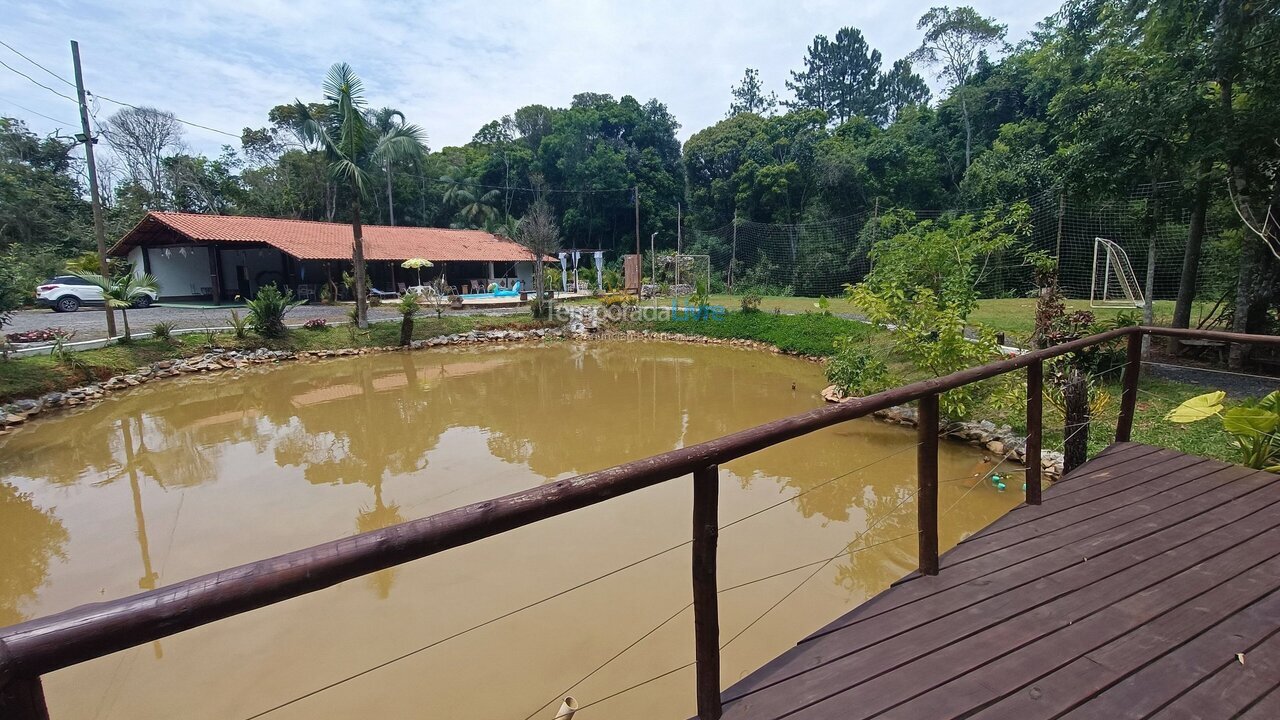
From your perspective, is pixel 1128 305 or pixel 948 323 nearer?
pixel 948 323

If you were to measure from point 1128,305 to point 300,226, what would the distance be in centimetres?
2279

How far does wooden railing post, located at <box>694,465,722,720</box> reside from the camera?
1.53m

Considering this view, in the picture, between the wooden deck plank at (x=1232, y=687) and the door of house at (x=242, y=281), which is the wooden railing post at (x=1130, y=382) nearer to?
the wooden deck plank at (x=1232, y=687)

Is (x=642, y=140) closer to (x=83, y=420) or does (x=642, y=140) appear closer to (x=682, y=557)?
(x=83, y=420)

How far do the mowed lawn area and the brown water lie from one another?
362 centimetres

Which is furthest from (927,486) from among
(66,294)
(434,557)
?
(66,294)

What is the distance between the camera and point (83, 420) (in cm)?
809

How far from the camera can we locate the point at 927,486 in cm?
226

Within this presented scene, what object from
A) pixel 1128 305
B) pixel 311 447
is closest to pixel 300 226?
pixel 311 447

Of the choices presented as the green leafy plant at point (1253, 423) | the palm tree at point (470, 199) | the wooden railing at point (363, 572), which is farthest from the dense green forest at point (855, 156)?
the wooden railing at point (363, 572)

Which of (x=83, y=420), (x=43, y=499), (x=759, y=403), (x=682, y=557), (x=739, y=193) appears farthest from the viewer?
(x=739, y=193)

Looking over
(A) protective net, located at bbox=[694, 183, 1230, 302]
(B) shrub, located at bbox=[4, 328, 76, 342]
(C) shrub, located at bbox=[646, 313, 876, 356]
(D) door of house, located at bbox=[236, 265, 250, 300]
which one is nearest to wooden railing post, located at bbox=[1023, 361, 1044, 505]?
(A) protective net, located at bbox=[694, 183, 1230, 302]

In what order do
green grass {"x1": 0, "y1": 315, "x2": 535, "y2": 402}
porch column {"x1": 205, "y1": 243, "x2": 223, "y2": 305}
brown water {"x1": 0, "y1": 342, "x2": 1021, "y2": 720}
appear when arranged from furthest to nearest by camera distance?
porch column {"x1": 205, "y1": 243, "x2": 223, "y2": 305}, green grass {"x1": 0, "y1": 315, "x2": 535, "y2": 402}, brown water {"x1": 0, "y1": 342, "x2": 1021, "y2": 720}

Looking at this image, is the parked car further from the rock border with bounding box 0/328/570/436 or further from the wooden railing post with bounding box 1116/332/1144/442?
the wooden railing post with bounding box 1116/332/1144/442
